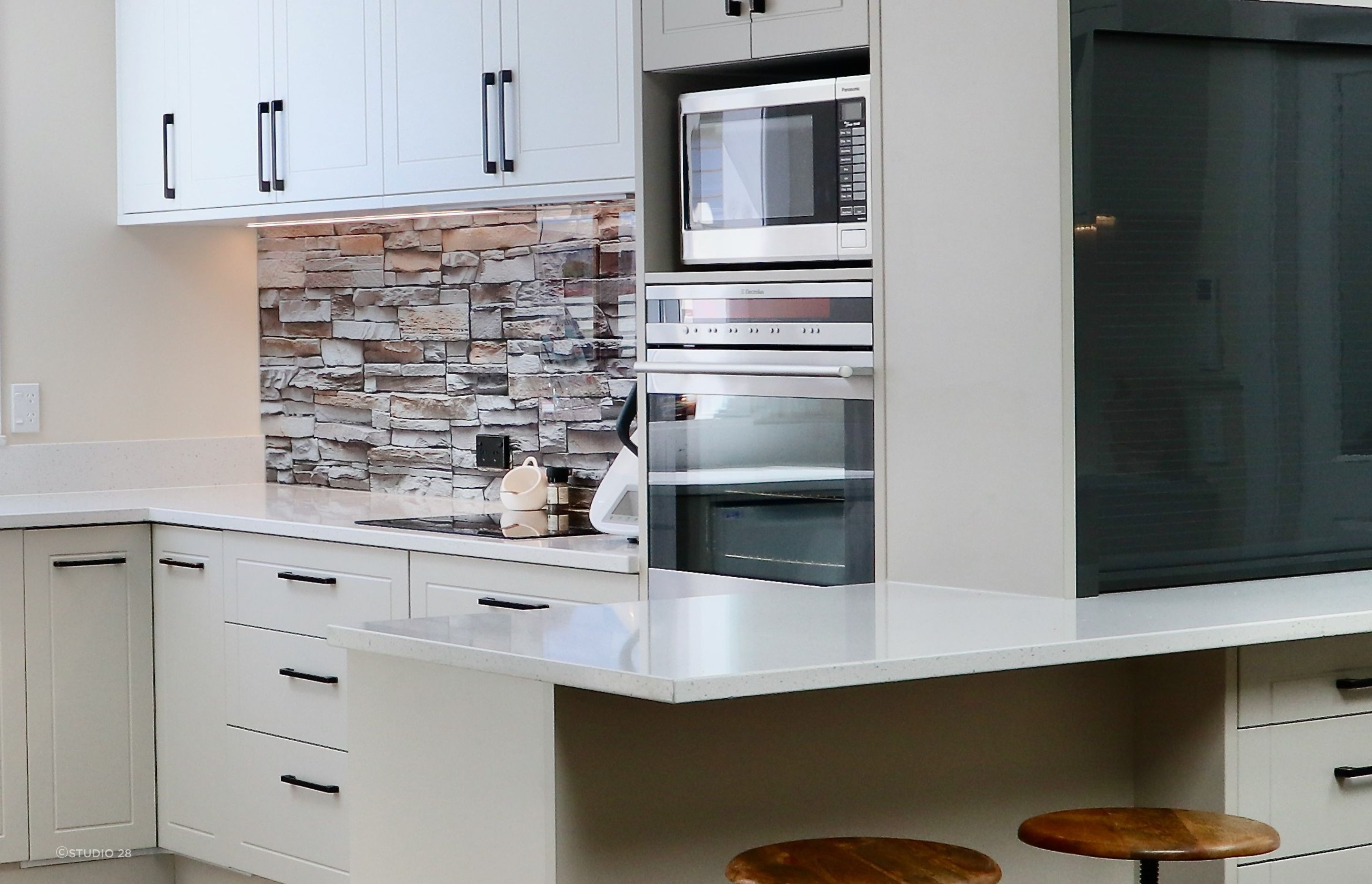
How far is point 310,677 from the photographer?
3855mm

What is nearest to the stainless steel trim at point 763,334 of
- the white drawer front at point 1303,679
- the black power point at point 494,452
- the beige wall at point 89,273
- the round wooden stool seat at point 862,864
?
the white drawer front at point 1303,679

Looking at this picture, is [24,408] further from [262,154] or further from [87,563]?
[262,154]

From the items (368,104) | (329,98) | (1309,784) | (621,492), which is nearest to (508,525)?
(621,492)

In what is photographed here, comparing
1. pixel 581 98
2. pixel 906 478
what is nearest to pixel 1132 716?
pixel 906 478

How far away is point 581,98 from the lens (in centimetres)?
352

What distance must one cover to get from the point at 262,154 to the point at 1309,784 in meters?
3.03

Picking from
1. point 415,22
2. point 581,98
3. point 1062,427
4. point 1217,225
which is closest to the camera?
point 1062,427

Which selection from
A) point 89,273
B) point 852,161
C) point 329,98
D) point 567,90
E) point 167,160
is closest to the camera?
point 852,161

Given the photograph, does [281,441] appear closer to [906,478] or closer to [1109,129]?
[906,478]

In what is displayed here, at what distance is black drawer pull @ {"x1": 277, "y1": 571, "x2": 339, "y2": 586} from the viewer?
3793mm

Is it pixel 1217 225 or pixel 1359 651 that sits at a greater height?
pixel 1217 225

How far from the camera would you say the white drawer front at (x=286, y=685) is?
381cm

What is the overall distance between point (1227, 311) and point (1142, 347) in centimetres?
20
